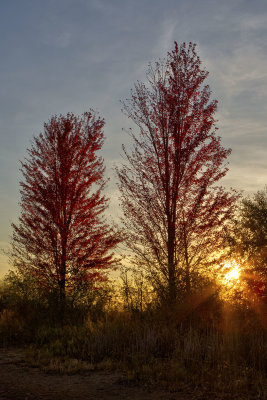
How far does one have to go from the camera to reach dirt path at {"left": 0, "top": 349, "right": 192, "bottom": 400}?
20.7 feet

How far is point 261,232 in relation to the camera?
1939cm

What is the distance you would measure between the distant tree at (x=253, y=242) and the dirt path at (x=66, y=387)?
993 cm

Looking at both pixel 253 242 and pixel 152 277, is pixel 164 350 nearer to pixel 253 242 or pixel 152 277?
pixel 152 277

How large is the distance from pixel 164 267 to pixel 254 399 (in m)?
5.70

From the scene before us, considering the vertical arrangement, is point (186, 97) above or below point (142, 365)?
above

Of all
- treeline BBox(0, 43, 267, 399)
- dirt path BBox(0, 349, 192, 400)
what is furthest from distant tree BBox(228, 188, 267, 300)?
dirt path BBox(0, 349, 192, 400)

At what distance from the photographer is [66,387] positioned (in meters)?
6.86

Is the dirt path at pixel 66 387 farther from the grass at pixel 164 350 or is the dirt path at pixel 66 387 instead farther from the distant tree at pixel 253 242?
the distant tree at pixel 253 242

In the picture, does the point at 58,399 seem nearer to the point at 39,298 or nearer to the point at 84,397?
the point at 84,397

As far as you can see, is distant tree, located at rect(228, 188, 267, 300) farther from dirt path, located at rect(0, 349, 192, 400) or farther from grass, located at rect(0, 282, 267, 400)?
dirt path, located at rect(0, 349, 192, 400)

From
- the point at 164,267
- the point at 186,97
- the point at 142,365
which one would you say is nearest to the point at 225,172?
the point at 186,97

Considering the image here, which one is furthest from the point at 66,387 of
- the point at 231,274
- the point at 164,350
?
the point at 231,274

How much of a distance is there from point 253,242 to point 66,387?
13949mm

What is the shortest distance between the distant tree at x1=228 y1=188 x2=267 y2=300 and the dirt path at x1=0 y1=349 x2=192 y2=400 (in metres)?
9.93
